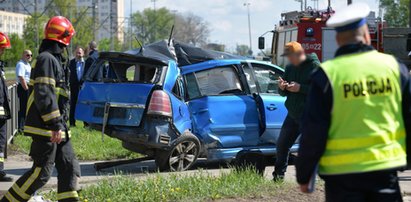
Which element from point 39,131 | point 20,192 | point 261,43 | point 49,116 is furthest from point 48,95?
point 261,43

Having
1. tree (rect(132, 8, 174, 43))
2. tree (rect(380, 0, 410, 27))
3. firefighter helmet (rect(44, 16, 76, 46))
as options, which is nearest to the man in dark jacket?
firefighter helmet (rect(44, 16, 76, 46))

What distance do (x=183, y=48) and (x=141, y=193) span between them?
12.9 feet

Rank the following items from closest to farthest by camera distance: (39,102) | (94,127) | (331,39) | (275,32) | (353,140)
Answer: (353,140) < (39,102) < (94,127) < (331,39) < (275,32)

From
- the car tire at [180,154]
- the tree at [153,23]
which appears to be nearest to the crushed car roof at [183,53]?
the car tire at [180,154]

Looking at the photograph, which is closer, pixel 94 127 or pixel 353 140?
pixel 353 140

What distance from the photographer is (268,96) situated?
1024 cm

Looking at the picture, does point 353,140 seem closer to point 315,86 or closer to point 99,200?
point 315,86

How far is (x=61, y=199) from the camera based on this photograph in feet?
22.4

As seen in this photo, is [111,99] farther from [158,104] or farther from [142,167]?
[142,167]

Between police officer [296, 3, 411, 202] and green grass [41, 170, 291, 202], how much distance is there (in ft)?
10.3

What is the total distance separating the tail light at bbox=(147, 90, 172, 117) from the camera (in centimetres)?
952

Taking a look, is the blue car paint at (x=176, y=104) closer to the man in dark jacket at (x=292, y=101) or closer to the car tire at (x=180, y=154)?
the car tire at (x=180, y=154)

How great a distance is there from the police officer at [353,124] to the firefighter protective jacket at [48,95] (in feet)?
10.1

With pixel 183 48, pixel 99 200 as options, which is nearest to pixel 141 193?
pixel 99 200
